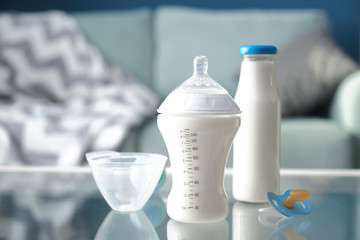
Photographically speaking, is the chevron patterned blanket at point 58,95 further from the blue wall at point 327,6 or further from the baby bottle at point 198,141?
the baby bottle at point 198,141

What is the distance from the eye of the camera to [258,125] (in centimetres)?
66

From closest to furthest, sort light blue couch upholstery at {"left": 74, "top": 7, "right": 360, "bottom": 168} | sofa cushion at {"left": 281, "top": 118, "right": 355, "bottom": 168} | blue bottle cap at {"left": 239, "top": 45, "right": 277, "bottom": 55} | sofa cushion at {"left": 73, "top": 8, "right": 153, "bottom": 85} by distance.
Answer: blue bottle cap at {"left": 239, "top": 45, "right": 277, "bottom": 55} → sofa cushion at {"left": 281, "top": 118, "right": 355, "bottom": 168} → light blue couch upholstery at {"left": 74, "top": 7, "right": 360, "bottom": 168} → sofa cushion at {"left": 73, "top": 8, "right": 153, "bottom": 85}

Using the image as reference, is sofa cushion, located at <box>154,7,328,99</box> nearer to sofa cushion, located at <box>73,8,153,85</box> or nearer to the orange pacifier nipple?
sofa cushion, located at <box>73,8,153,85</box>

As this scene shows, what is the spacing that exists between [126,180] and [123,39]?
1.97m

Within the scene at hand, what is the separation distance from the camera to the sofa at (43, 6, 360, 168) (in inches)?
70.9

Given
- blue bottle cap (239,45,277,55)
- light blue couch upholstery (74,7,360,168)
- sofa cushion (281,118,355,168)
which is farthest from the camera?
light blue couch upholstery (74,7,360,168)

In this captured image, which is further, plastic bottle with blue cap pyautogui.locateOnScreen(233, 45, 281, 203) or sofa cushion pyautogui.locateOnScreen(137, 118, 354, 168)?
sofa cushion pyautogui.locateOnScreen(137, 118, 354, 168)

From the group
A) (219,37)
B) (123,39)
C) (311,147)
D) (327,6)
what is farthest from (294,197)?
(327,6)

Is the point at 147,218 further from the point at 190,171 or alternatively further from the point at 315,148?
the point at 315,148

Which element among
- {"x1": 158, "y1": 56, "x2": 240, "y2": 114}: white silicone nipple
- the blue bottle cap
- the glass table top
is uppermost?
the blue bottle cap

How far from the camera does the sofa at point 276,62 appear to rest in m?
1.80

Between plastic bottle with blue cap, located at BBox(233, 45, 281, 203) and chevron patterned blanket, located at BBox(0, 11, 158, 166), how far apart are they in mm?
1128

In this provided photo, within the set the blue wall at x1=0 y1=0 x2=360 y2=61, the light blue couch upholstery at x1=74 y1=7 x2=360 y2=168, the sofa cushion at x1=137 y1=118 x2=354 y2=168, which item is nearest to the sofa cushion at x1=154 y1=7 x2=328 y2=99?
the light blue couch upholstery at x1=74 y1=7 x2=360 y2=168

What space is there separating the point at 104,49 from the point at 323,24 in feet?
3.67
